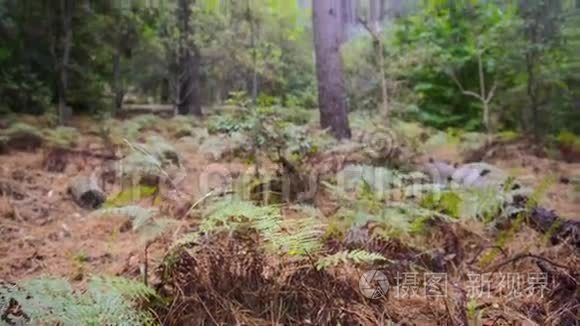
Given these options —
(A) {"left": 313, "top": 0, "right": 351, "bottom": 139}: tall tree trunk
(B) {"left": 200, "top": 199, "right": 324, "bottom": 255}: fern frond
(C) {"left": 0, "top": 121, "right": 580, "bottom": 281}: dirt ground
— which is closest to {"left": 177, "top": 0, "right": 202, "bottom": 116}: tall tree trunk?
(A) {"left": 313, "top": 0, "right": 351, "bottom": 139}: tall tree trunk

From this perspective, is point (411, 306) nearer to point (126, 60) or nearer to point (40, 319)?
point (40, 319)

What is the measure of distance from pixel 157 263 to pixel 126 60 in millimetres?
7911

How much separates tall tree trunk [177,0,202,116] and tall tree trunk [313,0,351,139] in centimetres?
390

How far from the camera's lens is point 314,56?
30.3 ft

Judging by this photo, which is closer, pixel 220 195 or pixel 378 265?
pixel 378 265

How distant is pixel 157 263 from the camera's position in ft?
Result: 6.37

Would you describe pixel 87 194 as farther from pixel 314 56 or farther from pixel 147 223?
pixel 314 56

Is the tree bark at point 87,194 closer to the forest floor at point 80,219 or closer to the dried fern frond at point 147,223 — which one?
the forest floor at point 80,219

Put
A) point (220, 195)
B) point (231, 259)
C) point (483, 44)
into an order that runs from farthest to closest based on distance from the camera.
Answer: point (483, 44) < point (220, 195) < point (231, 259)

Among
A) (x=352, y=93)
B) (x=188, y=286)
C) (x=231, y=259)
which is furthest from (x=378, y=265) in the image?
(x=352, y=93)

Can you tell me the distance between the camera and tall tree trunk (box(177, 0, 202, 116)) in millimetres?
8812

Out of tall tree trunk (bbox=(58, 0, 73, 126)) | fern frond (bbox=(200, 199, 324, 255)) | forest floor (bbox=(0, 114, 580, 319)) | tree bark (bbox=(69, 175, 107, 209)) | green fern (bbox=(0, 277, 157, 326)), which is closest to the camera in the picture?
green fern (bbox=(0, 277, 157, 326))

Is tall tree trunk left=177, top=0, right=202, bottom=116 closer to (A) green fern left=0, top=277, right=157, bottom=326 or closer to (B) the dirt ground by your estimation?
(B) the dirt ground

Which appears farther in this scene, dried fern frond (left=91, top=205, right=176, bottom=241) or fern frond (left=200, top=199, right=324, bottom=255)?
dried fern frond (left=91, top=205, right=176, bottom=241)
